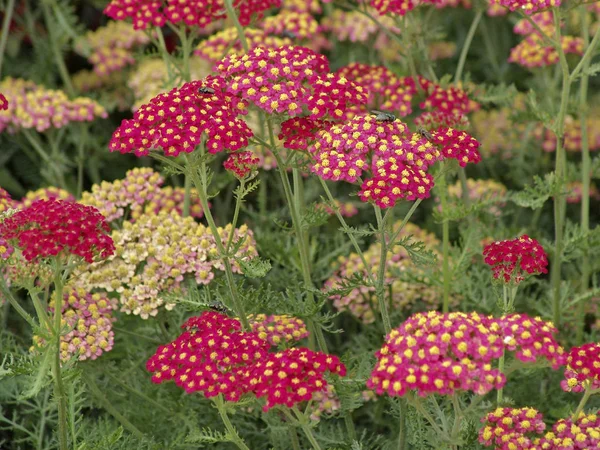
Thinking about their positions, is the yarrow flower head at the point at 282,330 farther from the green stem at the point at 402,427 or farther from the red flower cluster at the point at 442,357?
the red flower cluster at the point at 442,357

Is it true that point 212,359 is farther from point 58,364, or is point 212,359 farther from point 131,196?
point 131,196

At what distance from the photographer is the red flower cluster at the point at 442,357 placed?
9.80 ft

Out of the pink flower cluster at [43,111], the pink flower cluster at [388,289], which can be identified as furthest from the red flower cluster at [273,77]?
the pink flower cluster at [43,111]

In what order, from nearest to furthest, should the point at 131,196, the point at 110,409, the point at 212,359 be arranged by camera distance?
the point at 212,359 < the point at 110,409 < the point at 131,196

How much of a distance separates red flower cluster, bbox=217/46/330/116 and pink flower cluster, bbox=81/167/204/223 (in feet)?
3.61

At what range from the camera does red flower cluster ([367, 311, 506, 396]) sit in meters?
2.99

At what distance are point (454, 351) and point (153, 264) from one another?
188cm

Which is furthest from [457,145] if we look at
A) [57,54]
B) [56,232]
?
[57,54]

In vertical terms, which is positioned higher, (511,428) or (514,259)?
(514,259)

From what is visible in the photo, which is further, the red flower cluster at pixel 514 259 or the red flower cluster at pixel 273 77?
the red flower cluster at pixel 273 77

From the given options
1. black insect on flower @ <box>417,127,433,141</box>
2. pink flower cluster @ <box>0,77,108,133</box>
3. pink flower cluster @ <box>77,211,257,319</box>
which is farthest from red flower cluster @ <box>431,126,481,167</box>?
pink flower cluster @ <box>0,77,108,133</box>

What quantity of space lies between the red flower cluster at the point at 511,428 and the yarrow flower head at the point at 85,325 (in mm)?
1674

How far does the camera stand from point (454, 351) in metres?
3.04

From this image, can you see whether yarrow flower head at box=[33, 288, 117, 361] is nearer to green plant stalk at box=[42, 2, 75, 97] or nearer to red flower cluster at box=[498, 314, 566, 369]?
red flower cluster at box=[498, 314, 566, 369]
